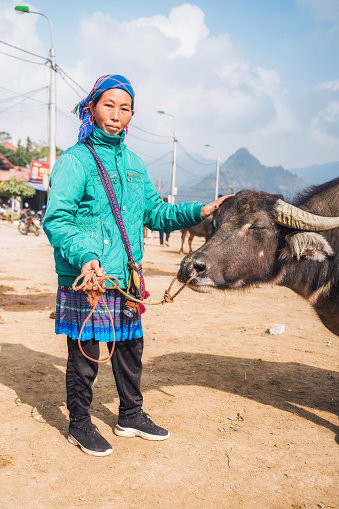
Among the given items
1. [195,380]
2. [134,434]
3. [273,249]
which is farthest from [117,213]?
[195,380]

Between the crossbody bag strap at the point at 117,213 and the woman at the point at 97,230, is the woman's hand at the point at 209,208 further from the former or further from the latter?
the crossbody bag strap at the point at 117,213

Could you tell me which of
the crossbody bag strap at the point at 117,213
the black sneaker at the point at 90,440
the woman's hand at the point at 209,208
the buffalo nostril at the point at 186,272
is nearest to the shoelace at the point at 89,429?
the black sneaker at the point at 90,440

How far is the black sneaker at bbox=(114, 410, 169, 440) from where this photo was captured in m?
2.84

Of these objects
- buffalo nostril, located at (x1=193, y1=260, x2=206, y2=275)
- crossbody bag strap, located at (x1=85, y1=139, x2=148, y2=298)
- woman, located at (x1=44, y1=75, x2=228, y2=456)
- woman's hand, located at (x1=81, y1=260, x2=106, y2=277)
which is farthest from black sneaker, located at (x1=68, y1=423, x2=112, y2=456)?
buffalo nostril, located at (x1=193, y1=260, x2=206, y2=275)

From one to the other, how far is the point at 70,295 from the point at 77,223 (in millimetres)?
439

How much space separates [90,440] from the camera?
2.65 m

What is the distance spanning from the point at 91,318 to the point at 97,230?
532 mm

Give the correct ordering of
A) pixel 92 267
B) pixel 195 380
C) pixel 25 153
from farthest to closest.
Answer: pixel 25 153 → pixel 195 380 → pixel 92 267

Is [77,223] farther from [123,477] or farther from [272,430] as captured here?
[272,430]

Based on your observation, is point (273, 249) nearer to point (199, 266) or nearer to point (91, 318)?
point (199, 266)

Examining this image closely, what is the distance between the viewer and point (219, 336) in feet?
17.4

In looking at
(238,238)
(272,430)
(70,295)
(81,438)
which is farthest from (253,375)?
(70,295)

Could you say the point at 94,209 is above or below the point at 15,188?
below

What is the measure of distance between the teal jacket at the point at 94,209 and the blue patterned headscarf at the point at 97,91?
0.20 ft
